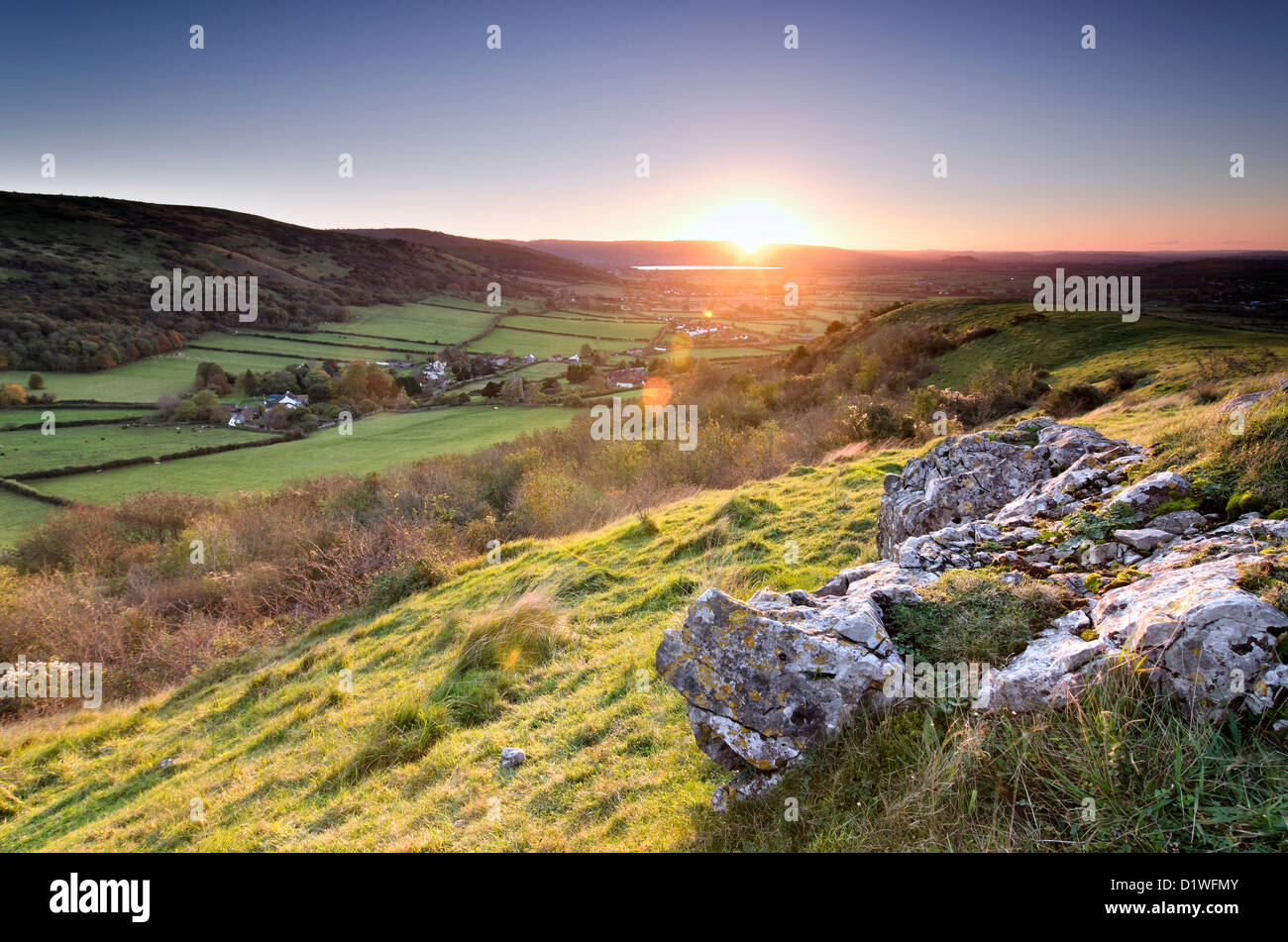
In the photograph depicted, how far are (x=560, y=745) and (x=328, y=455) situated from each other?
4986 cm

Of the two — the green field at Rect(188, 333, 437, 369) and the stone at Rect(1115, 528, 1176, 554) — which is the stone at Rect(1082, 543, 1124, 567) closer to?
the stone at Rect(1115, 528, 1176, 554)

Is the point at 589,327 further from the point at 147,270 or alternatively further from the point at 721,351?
the point at 147,270

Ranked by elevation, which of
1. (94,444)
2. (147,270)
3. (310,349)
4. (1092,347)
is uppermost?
(147,270)

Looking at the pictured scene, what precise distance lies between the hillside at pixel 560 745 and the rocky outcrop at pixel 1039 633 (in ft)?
0.77

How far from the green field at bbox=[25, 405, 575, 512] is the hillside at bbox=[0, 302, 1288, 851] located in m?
33.3

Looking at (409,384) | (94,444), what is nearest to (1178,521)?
(94,444)

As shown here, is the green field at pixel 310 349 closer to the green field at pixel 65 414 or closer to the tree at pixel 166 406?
the tree at pixel 166 406

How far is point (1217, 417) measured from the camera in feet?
19.6

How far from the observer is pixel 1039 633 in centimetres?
389

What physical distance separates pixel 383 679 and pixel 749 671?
318 inches

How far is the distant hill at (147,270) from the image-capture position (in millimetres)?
Result: 70312

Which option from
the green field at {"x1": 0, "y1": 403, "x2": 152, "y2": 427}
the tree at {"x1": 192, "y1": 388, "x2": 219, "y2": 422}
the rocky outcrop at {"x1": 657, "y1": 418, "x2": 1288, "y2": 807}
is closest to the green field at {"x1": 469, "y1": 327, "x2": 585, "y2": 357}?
the tree at {"x1": 192, "y1": 388, "x2": 219, "y2": 422}

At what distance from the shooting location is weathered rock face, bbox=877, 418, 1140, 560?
7.55 metres
